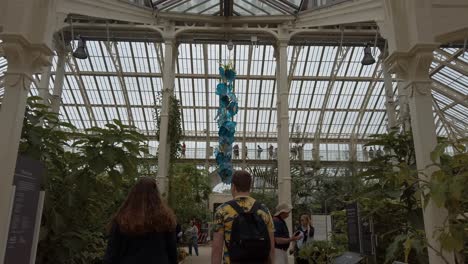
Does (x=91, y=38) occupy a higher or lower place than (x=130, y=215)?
higher

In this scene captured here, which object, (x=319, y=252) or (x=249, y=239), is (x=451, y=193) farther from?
(x=319, y=252)

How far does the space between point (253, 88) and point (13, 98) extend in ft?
65.5

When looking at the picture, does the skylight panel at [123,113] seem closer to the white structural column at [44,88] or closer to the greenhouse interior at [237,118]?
the greenhouse interior at [237,118]

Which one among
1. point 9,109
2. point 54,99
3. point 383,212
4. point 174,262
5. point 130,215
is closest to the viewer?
point 130,215

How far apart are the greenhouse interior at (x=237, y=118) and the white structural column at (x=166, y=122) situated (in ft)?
0.17

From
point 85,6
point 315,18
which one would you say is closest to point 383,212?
point 85,6

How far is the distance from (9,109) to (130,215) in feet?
7.09

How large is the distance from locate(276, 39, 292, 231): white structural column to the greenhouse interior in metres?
0.04

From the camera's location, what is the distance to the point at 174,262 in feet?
8.39

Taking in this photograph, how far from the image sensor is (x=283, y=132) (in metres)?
10.7

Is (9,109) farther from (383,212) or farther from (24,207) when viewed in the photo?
(383,212)

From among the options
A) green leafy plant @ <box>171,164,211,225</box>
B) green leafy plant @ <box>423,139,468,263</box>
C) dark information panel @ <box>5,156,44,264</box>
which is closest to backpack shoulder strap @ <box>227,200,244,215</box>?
green leafy plant @ <box>423,139,468,263</box>

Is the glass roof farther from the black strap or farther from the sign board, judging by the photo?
the black strap

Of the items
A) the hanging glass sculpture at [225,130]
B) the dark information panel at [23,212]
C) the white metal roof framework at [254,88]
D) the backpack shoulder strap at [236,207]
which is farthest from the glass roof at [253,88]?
the backpack shoulder strap at [236,207]
